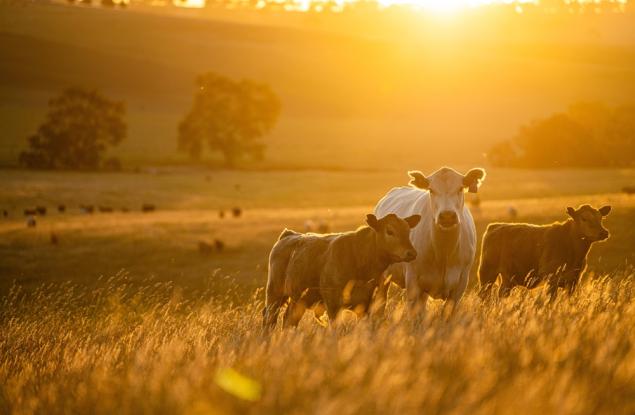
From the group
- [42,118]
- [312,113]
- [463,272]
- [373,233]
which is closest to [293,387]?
[373,233]

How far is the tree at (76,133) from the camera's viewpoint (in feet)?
243

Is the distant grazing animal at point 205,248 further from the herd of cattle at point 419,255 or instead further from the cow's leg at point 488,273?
the cow's leg at point 488,273

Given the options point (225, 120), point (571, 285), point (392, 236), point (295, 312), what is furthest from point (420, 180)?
point (225, 120)

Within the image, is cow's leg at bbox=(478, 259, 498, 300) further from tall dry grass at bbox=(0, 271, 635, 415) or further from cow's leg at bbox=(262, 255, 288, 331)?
tall dry grass at bbox=(0, 271, 635, 415)

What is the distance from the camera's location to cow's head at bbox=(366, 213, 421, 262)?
9.12 m

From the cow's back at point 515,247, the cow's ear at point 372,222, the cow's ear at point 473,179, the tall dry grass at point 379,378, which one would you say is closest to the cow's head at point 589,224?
the cow's back at point 515,247

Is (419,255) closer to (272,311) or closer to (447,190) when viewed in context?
(447,190)

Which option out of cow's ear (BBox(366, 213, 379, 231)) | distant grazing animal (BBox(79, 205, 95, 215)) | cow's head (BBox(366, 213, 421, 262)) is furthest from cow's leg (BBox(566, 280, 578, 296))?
distant grazing animal (BBox(79, 205, 95, 215))

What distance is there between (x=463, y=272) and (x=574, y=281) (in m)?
1.79

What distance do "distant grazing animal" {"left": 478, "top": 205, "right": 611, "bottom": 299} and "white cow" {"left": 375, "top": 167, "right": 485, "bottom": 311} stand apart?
84 cm

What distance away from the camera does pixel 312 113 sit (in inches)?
4419

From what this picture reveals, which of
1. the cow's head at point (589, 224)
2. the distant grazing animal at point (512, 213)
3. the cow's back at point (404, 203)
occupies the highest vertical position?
the cow's back at point (404, 203)

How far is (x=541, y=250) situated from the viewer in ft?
39.9

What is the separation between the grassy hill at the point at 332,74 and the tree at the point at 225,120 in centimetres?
303
